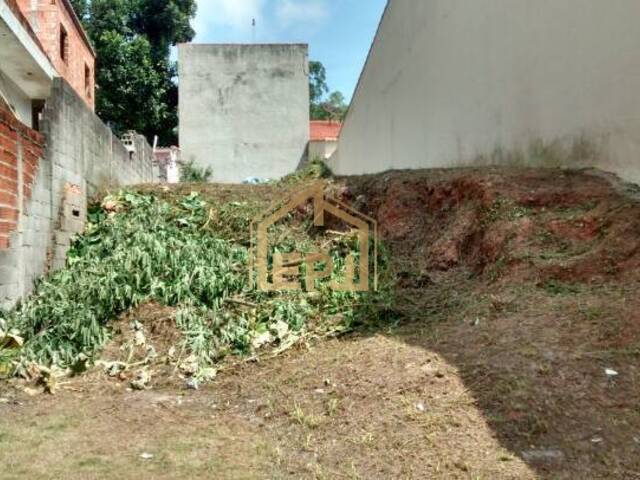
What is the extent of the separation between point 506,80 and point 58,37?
450 inches

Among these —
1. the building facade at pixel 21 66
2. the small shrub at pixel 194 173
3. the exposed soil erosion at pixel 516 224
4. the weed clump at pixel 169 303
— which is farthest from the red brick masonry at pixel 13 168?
the small shrub at pixel 194 173

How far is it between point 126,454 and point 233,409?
0.80 meters

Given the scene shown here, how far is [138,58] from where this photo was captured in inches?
787

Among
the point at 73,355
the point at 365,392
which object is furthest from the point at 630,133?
the point at 73,355

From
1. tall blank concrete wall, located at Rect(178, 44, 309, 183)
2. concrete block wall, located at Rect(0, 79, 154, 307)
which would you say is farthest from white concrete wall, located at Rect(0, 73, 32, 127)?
tall blank concrete wall, located at Rect(178, 44, 309, 183)

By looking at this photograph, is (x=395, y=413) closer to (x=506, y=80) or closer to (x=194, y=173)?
(x=506, y=80)

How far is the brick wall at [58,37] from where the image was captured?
12852mm

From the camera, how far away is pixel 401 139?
10.2 m

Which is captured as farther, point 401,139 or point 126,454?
point 401,139

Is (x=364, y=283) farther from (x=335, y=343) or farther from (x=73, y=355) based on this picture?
(x=73, y=355)

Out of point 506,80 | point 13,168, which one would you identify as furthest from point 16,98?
point 506,80

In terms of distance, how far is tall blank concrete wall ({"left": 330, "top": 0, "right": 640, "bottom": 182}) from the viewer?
446 centimetres

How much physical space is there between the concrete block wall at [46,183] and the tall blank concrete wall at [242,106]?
35.6 ft

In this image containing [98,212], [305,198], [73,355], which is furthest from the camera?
[305,198]
